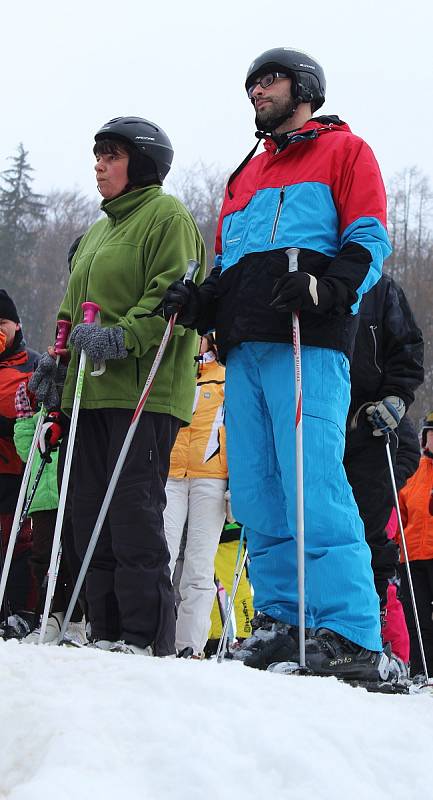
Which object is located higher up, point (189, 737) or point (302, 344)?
point (302, 344)

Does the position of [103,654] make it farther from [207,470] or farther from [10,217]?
[10,217]

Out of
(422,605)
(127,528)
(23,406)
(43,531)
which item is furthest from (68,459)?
(422,605)

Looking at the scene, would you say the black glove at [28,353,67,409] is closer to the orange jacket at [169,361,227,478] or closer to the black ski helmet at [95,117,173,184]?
the black ski helmet at [95,117,173,184]

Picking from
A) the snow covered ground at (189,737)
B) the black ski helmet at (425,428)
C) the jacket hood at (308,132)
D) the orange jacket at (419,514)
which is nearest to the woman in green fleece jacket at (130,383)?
the jacket hood at (308,132)

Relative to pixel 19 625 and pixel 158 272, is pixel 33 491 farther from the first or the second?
pixel 158 272

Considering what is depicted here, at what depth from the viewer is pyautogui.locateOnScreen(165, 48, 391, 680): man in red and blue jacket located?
Answer: 134 inches

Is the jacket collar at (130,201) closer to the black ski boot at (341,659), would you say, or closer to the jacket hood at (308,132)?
the jacket hood at (308,132)

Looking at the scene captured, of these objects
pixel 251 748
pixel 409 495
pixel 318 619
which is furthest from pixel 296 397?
pixel 409 495

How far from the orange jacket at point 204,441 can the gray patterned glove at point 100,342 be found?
2.32 metres

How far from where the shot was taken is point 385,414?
489cm

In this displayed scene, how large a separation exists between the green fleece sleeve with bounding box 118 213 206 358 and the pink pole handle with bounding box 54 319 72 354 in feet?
1.71

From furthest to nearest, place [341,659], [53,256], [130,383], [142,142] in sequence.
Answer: [53,256] < [142,142] < [130,383] < [341,659]

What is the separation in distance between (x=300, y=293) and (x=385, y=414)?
165 centimetres

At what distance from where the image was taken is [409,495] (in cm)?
834
